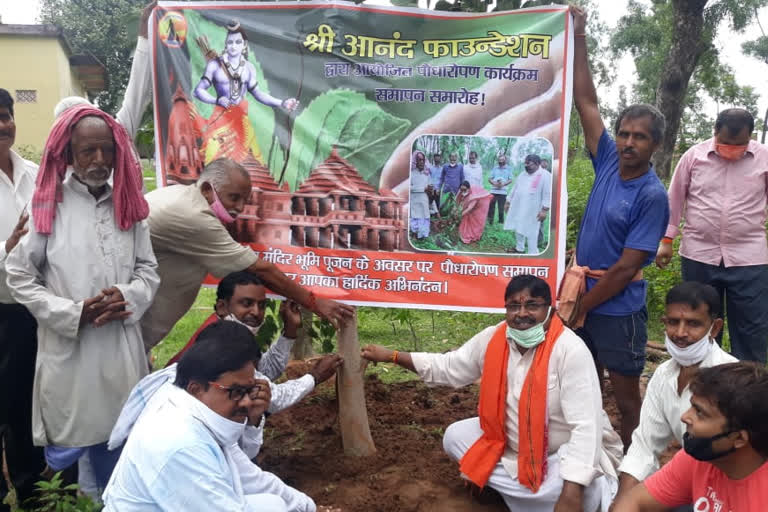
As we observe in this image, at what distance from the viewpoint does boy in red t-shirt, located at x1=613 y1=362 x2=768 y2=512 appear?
85.0 inches

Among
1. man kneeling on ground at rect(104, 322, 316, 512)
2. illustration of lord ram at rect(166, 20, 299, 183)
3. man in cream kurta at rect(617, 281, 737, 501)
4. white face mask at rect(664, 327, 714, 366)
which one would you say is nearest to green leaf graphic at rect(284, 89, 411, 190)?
illustration of lord ram at rect(166, 20, 299, 183)

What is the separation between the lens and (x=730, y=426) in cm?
218

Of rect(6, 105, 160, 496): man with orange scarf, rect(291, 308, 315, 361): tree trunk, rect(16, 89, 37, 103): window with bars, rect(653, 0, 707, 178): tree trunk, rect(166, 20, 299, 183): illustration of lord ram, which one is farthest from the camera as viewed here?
rect(16, 89, 37, 103): window with bars

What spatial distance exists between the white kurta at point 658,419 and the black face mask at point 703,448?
650mm

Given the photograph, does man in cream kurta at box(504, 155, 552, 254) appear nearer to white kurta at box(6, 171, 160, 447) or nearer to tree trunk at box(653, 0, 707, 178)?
white kurta at box(6, 171, 160, 447)

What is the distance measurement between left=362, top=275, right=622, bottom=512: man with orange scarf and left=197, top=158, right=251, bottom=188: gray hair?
5.07 feet

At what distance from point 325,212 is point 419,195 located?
1.81ft

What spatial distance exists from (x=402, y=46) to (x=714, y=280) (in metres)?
2.60

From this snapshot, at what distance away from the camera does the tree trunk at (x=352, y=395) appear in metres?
3.85

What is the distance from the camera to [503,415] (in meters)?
3.41

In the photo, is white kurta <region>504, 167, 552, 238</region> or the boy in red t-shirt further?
white kurta <region>504, 167, 552, 238</region>

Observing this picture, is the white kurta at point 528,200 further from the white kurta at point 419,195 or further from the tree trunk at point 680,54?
the tree trunk at point 680,54

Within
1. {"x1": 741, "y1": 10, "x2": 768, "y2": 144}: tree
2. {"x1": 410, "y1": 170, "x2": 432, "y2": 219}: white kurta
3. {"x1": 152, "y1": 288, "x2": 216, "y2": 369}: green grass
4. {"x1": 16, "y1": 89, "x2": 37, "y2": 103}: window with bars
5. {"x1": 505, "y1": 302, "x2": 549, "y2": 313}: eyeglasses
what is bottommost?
{"x1": 152, "y1": 288, "x2": 216, "y2": 369}: green grass

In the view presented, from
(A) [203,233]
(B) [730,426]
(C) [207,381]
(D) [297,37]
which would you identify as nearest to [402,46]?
(D) [297,37]
